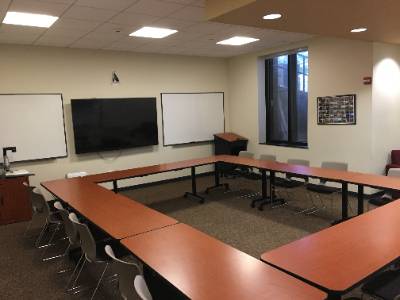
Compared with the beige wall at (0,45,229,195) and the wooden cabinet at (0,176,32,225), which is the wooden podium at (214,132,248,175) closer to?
the beige wall at (0,45,229,195)

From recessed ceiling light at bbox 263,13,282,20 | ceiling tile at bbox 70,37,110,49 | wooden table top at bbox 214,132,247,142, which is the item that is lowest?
wooden table top at bbox 214,132,247,142

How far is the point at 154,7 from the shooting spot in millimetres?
3867

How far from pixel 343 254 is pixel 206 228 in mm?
2680

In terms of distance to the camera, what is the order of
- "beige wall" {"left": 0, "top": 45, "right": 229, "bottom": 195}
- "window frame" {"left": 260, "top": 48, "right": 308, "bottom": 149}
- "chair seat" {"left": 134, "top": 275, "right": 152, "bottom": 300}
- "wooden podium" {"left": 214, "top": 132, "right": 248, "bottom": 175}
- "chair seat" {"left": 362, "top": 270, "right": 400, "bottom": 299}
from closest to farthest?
"chair seat" {"left": 134, "top": 275, "right": 152, "bottom": 300}, "chair seat" {"left": 362, "top": 270, "right": 400, "bottom": 299}, "beige wall" {"left": 0, "top": 45, "right": 229, "bottom": 195}, "window frame" {"left": 260, "top": 48, "right": 308, "bottom": 149}, "wooden podium" {"left": 214, "top": 132, "right": 248, "bottom": 175}

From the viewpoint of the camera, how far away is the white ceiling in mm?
3732

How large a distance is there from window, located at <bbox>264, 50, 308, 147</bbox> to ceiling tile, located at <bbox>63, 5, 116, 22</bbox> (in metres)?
4.02

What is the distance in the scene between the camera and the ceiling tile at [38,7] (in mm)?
3550

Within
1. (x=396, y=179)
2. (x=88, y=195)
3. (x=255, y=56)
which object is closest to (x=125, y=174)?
(x=88, y=195)

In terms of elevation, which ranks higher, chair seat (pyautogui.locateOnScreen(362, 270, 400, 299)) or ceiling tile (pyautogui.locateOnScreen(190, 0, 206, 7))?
ceiling tile (pyautogui.locateOnScreen(190, 0, 206, 7))

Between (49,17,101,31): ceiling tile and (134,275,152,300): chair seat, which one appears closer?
(134,275,152,300): chair seat

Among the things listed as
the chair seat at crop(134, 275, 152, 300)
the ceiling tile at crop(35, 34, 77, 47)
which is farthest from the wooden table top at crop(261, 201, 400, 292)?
the ceiling tile at crop(35, 34, 77, 47)

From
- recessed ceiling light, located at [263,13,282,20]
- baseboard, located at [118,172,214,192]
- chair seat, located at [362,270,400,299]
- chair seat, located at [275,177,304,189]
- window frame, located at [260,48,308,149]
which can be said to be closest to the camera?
chair seat, located at [362,270,400,299]

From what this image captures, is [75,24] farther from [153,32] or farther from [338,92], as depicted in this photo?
[338,92]

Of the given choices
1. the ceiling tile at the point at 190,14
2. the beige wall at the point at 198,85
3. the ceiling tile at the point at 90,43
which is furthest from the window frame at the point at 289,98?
the ceiling tile at the point at 90,43
